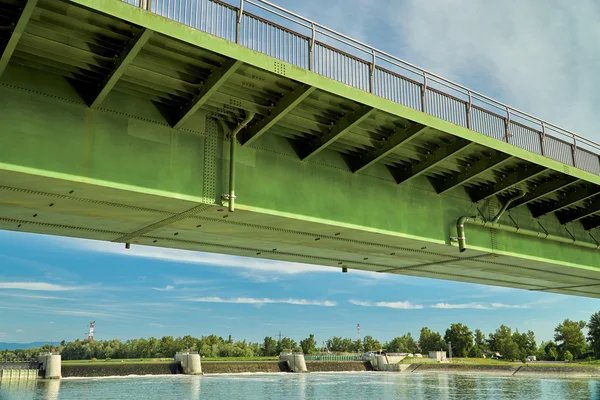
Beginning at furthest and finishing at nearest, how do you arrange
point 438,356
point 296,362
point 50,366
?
1. point 438,356
2. point 296,362
3. point 50,366

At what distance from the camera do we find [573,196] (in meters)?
21.0

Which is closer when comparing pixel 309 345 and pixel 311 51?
pixel 311 51

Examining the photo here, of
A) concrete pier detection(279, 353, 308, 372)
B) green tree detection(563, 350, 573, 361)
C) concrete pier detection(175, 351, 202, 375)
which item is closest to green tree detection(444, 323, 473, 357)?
green tree detection(563, 350, 573, 361)

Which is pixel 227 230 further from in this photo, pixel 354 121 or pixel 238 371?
pixel 238 371

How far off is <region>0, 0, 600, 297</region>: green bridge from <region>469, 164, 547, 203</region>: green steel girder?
48 millimetres

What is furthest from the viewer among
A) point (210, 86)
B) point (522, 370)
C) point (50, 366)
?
point (522, 370)

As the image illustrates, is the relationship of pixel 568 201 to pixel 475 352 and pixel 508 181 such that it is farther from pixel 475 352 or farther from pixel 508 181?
pixel 475 352

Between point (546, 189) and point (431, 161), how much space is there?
5878 millimetres

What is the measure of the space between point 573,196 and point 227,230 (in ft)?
45.3

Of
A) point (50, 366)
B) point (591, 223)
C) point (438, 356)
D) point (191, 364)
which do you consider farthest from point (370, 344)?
point (591, 223)

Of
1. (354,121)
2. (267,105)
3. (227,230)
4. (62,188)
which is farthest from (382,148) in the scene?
(62,188)

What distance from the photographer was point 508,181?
61.7ft

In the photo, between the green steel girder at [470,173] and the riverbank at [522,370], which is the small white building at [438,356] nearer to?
the riverbank at [522,370]

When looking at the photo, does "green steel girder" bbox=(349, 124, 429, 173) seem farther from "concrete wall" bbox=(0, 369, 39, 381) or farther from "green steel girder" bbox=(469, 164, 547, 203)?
"concrete wall" bbox=(0, 369, 39, 381)
